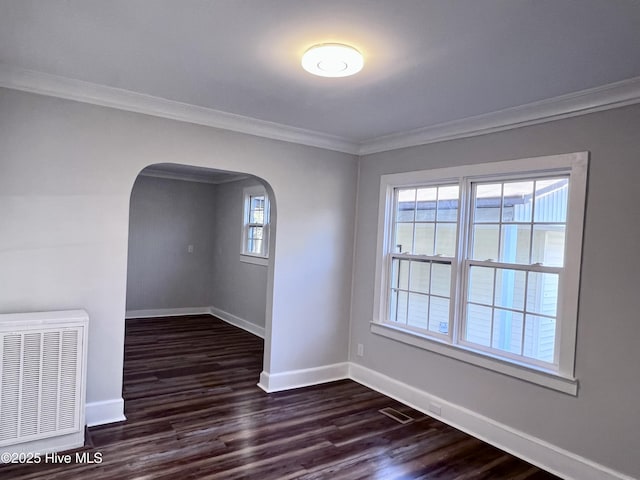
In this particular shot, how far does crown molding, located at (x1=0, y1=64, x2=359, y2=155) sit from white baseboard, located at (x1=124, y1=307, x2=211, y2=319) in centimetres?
440

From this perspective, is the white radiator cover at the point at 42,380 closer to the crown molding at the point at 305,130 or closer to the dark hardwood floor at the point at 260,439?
the dark hardwood floor at the point at 260,439

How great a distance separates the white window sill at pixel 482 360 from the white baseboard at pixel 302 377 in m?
0.62

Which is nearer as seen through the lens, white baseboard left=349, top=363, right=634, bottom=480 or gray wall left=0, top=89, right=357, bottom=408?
white baseboard left=349, top=363, right=634, bottom=480

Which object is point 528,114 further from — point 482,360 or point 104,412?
point 104,412

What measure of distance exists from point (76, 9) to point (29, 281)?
1867 mm

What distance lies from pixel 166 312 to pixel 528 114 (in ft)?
20.3

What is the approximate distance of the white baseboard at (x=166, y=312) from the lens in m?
6.85

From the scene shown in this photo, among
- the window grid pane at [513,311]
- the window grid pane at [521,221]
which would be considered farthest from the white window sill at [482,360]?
the window grid pane at [521,221]

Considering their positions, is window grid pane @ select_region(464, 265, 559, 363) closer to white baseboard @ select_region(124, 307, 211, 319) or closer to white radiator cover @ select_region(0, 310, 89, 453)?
white radiator cover @ select_region(0, 310, 89, 453)

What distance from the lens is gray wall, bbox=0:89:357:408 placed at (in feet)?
9.30

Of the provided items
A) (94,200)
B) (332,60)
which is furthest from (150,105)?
(332,60)

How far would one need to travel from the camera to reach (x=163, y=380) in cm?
414

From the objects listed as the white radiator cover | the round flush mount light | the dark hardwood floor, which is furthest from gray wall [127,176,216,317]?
the round flush mount light

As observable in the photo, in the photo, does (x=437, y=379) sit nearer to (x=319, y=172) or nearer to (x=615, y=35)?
(x=319, y=172)
